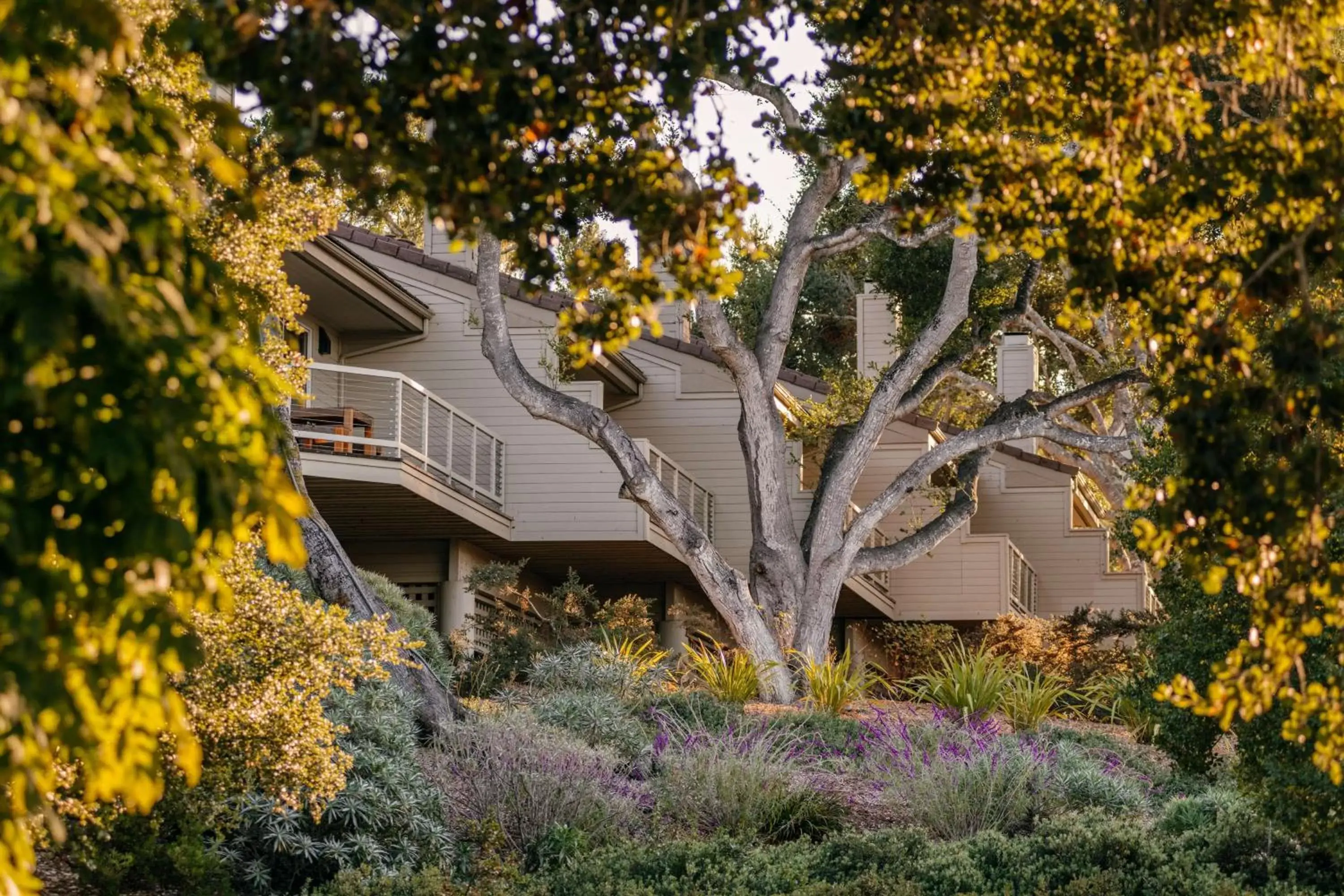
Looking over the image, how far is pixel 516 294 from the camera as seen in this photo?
2445 cm

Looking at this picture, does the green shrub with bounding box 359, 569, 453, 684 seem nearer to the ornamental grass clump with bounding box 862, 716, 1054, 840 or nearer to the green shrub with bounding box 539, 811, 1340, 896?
the ornamental grass clump with bounding box 862, 716, 1054, 840

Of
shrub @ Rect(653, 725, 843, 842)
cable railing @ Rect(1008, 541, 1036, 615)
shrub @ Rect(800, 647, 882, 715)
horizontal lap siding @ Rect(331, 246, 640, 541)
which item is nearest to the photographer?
shrub @ Rect(653, 725, 843, 842)

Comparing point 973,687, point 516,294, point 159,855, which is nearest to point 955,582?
point 516,294

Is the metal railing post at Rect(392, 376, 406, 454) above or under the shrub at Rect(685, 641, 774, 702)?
above

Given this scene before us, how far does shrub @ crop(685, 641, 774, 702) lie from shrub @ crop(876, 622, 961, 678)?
5230 millimetres

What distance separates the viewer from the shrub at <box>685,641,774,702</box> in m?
18.8

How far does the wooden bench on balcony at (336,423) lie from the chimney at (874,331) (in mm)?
10247

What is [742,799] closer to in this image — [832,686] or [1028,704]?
[832,686]

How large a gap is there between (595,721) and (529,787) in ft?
9.47

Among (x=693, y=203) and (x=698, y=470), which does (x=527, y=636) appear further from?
(x=693, y=203)

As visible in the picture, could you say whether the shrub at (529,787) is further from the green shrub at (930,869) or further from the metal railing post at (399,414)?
the metal railing post at (399,414)

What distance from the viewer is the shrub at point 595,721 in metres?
14.8

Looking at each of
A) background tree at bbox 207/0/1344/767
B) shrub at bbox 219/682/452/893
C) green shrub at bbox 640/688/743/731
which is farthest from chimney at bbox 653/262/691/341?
background tree at bbox 207/0/1344/767

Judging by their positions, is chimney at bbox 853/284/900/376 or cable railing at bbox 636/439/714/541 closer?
cable railing at bbox 636/439/714/541
